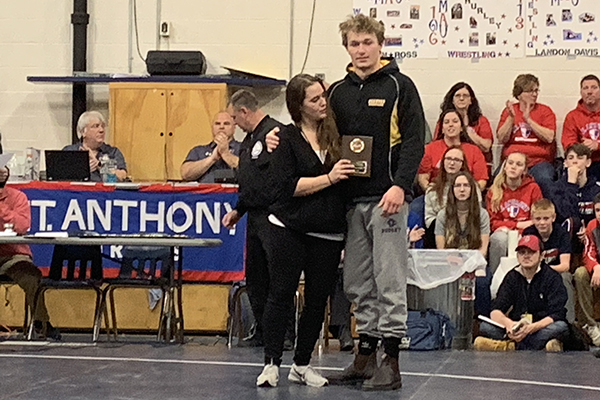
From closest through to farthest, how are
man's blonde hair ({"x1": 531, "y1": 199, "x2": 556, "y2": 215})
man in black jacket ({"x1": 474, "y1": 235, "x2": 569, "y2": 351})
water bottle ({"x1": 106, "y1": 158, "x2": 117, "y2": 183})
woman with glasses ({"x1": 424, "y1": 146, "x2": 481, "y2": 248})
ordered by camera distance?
man in black jacket ({"x1": 474, "y1": 235, "x2": 569, "y2": 351}) < man's blonde hair ({"x1": 531, "y1": 199, "x2": 556, "y2": 215}) < woman with glasses ({"x1": 424, "y1": 146, "x2": 481, "y2": 248}) < water bottle ({"x1": 106, "y1": 158, "x2": 117, "y2": 183})

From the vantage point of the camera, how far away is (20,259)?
24.3 ft

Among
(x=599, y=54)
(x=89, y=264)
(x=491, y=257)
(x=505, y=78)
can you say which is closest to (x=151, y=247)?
(x=89, y=264)

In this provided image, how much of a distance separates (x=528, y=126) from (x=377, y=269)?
4.45 metres

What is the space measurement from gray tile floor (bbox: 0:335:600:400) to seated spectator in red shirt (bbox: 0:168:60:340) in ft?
1.27

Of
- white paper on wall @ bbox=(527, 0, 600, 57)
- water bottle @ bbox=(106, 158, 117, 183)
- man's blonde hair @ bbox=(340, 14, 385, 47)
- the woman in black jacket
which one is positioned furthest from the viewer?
white paper on wall @ bbox=(527, 0, 600, 57)

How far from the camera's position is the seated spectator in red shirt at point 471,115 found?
888 centimetres

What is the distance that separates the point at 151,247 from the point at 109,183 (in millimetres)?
656

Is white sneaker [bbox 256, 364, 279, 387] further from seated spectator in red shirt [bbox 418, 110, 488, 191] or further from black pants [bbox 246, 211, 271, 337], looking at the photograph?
seated spectator in red shirt [bbox 418, 110, 488, 191]

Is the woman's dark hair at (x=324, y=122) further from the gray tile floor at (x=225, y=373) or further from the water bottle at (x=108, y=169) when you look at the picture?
the water bottle at (x=108, y=169)

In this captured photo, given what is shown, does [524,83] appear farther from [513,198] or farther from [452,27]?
[513,198]

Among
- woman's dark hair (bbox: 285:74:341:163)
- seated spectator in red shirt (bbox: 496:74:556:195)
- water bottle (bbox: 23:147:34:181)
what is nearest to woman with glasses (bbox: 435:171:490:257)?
seated spectator in red shirt (bbox: 496:74:556:195)

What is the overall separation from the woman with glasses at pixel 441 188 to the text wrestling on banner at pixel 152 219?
53.9 inches

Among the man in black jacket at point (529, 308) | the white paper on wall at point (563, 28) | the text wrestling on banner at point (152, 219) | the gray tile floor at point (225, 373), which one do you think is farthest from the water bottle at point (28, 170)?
the white paper on wall at point (563, 28)

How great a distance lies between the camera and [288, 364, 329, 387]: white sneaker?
5000mm
